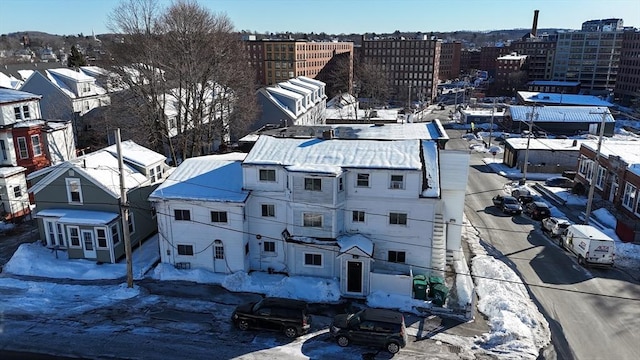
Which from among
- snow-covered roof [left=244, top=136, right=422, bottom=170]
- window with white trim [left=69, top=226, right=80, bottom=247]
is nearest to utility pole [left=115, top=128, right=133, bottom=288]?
window with white trim [left=69, top=226, right=80, bottom=247]

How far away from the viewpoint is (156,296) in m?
24.9

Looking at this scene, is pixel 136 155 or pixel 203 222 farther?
pixel 136 155

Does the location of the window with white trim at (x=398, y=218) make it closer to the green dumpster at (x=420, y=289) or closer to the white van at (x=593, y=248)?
the green dumpster at (x=420, y=289)

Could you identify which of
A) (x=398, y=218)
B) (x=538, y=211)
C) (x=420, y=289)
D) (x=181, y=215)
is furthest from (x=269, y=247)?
(x=538, y=211)

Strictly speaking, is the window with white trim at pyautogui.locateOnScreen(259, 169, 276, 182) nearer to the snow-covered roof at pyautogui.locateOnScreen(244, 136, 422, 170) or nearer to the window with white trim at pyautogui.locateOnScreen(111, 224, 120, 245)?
the snow-covered roof at pyautogui.locateOnScreen(244, 136, 422, 170)

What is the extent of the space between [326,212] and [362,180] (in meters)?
2.74

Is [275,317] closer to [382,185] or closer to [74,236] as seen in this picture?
[382,185]

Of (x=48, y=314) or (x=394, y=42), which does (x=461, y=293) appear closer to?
(x=48, y=314)

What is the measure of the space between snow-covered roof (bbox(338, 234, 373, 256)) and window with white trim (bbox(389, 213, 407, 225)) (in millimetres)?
1748

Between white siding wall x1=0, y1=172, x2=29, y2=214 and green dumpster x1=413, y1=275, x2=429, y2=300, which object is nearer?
green dumpster x1=413, y1=275, x2=429, y2=300

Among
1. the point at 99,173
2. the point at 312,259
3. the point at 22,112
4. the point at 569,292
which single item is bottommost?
the point at 569,292

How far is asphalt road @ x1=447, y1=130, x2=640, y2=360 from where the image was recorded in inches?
828

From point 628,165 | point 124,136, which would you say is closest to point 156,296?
point 124,136

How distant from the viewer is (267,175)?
26.4 metres
